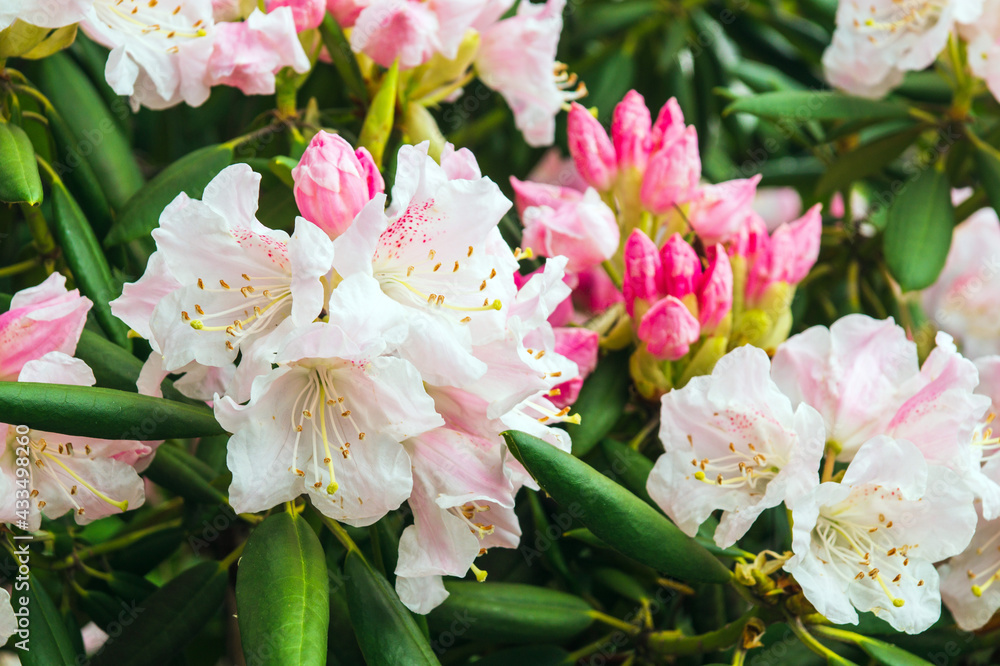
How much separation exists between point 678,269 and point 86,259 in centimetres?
63

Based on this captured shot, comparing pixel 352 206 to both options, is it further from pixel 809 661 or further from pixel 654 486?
pixel 809 661

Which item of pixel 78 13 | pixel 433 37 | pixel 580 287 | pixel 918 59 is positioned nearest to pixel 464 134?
pixel 580 287

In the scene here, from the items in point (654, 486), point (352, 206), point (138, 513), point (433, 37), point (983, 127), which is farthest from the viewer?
point (983, 127)

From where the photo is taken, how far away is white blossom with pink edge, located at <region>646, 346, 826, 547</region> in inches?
36.2

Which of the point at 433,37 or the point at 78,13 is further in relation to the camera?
the point at 433,37

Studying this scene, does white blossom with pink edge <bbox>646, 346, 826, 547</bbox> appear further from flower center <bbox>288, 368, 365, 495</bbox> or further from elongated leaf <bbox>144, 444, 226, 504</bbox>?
elongated leaf <bbox>144, 444, 226, 504</bbox>

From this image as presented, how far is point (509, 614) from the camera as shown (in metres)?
0.99

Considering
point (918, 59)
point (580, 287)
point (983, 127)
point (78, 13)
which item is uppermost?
point (78, 13)

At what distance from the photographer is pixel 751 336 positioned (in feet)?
3.56

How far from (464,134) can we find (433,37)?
2.09 ft

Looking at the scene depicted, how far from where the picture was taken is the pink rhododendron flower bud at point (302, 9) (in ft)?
3.28

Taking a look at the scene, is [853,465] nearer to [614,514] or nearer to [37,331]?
[614,514]

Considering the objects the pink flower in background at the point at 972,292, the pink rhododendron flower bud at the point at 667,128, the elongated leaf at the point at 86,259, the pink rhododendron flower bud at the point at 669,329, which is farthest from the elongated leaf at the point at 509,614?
the pink flower in background at the point at 972,292

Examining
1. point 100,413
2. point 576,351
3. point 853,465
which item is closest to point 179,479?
point 100,413
